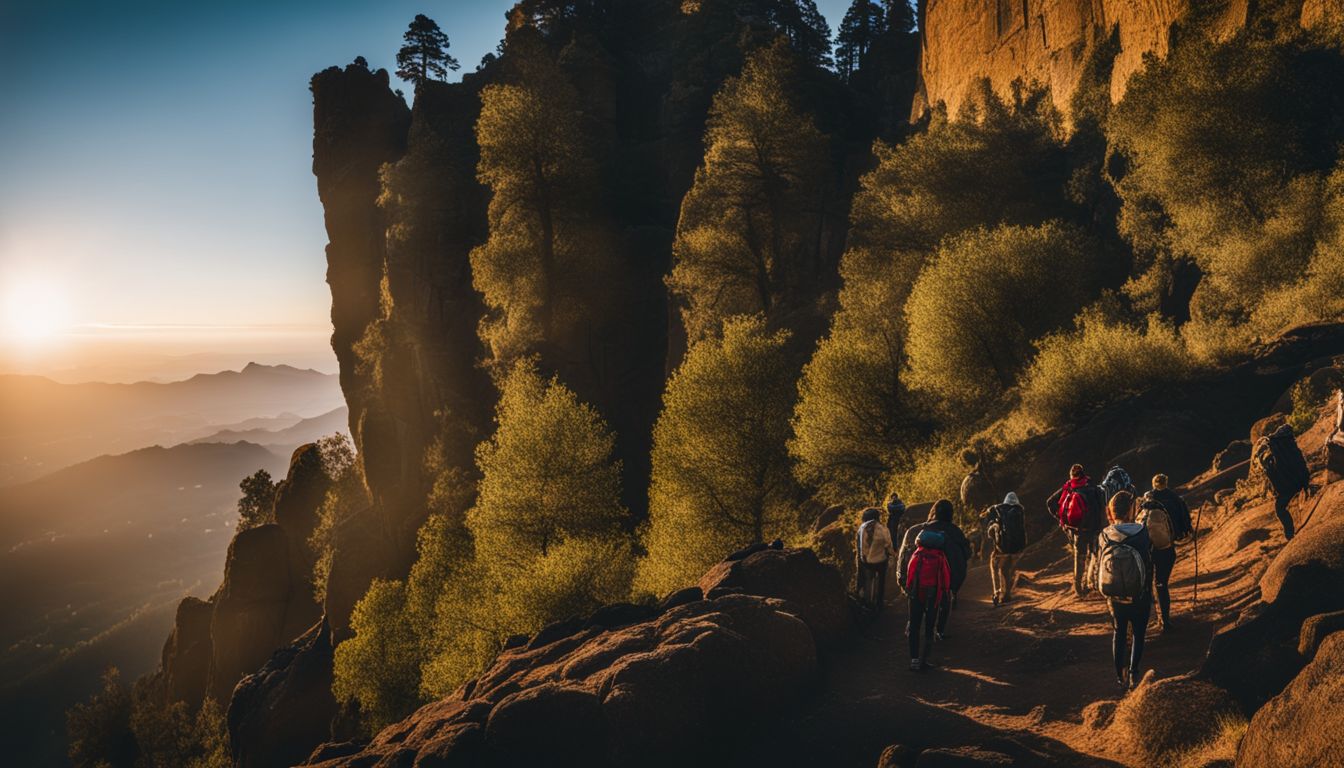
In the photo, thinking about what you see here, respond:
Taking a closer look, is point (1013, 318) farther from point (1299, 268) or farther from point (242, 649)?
point (242, 649)

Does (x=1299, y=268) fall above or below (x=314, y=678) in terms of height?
above

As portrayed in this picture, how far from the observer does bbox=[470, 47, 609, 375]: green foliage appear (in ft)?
145

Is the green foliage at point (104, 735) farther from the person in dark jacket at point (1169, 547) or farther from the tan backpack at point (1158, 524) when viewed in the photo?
the tan backpack at point (1158, 524)

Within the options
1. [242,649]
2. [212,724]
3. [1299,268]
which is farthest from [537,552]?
[212,724]

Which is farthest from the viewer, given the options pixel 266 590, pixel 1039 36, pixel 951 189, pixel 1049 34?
pixel 266 590

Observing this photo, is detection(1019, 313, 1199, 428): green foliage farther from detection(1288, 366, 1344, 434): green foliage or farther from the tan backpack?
the tan backpack

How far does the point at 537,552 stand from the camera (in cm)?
3431

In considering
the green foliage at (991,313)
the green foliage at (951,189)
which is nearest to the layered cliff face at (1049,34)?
the green foliage at (951,189)

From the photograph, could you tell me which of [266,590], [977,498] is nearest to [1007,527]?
[977,498]

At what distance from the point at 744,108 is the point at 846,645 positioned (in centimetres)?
3440

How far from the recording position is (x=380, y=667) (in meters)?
41.7

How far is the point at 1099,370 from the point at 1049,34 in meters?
27.8

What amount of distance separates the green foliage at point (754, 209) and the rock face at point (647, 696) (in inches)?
1171

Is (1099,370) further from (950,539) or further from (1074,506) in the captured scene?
(950,539)
